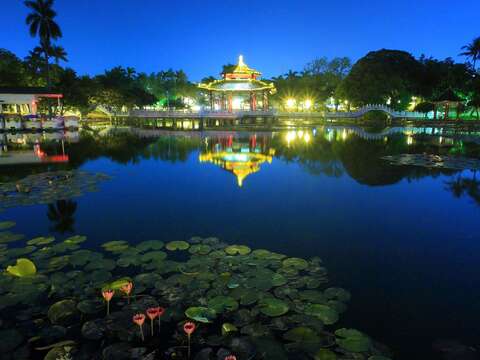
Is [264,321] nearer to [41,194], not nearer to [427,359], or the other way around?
[427,359]

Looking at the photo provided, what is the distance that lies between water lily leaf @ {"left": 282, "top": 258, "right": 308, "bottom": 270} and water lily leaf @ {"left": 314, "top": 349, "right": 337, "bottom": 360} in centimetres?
178

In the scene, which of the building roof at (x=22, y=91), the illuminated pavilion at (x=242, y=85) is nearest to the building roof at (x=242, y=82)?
the illuminated pavilion at (x=242, y=85)

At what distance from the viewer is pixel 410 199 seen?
8.86 metres

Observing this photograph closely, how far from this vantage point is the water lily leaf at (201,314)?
3.69m

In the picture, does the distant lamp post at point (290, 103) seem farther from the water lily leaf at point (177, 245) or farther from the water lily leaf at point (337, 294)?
the water lily leaf at point (337, 294)

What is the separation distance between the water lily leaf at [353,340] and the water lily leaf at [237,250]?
2.23 metres

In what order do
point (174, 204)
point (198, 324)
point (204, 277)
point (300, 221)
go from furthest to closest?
point (174, 204) < point (300, 221) < point (204, 277) < point (198, 324)

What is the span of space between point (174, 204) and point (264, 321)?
524 centimetres

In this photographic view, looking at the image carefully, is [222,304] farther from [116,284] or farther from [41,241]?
[41,241]

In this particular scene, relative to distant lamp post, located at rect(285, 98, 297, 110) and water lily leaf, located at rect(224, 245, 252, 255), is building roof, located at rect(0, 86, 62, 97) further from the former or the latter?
distant lamp post, located at rect(285, 98, 297, 110)

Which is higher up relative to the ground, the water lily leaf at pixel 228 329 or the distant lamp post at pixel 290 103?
the distant lamp post at pixel 290 103

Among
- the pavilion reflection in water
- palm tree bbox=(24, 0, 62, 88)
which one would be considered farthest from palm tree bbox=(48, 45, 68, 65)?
the pavilion reflection in water

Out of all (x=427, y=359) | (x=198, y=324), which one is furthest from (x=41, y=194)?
(x=427, y=359)

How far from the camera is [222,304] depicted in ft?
13.1
